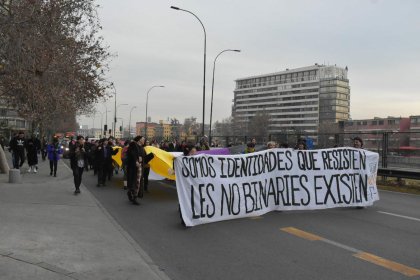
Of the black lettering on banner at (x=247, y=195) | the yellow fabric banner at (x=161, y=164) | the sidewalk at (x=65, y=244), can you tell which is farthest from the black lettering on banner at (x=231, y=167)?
the yellow fabric banner at (x=161, y=164)

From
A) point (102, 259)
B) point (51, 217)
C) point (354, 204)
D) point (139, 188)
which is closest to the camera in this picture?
point (102, 259)

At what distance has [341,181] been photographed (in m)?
10.1

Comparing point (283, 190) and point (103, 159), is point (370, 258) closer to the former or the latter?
point (283, 190)

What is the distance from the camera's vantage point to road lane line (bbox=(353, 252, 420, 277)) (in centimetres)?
538

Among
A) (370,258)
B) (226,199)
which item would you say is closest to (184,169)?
(226,199)

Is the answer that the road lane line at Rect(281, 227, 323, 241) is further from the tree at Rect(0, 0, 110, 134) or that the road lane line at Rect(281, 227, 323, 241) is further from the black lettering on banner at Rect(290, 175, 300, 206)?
the tree at Rect(0, 0, 110, 134)

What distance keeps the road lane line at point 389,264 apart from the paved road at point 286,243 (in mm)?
12

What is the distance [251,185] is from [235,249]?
2.66m

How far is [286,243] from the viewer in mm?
6844

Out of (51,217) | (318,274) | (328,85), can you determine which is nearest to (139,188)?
(51,217)

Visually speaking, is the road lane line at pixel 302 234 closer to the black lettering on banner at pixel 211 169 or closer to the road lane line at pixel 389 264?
the road lane line at pixel 389 264

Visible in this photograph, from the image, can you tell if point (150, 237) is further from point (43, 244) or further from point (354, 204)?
point (354, 204)

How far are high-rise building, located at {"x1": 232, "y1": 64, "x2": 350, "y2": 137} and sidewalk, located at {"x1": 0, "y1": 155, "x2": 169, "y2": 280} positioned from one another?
137731 mm

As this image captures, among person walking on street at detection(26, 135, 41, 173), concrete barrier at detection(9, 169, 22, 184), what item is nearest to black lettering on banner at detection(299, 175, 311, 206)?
concrete barrier at detection(9, 169, 22, 184)
